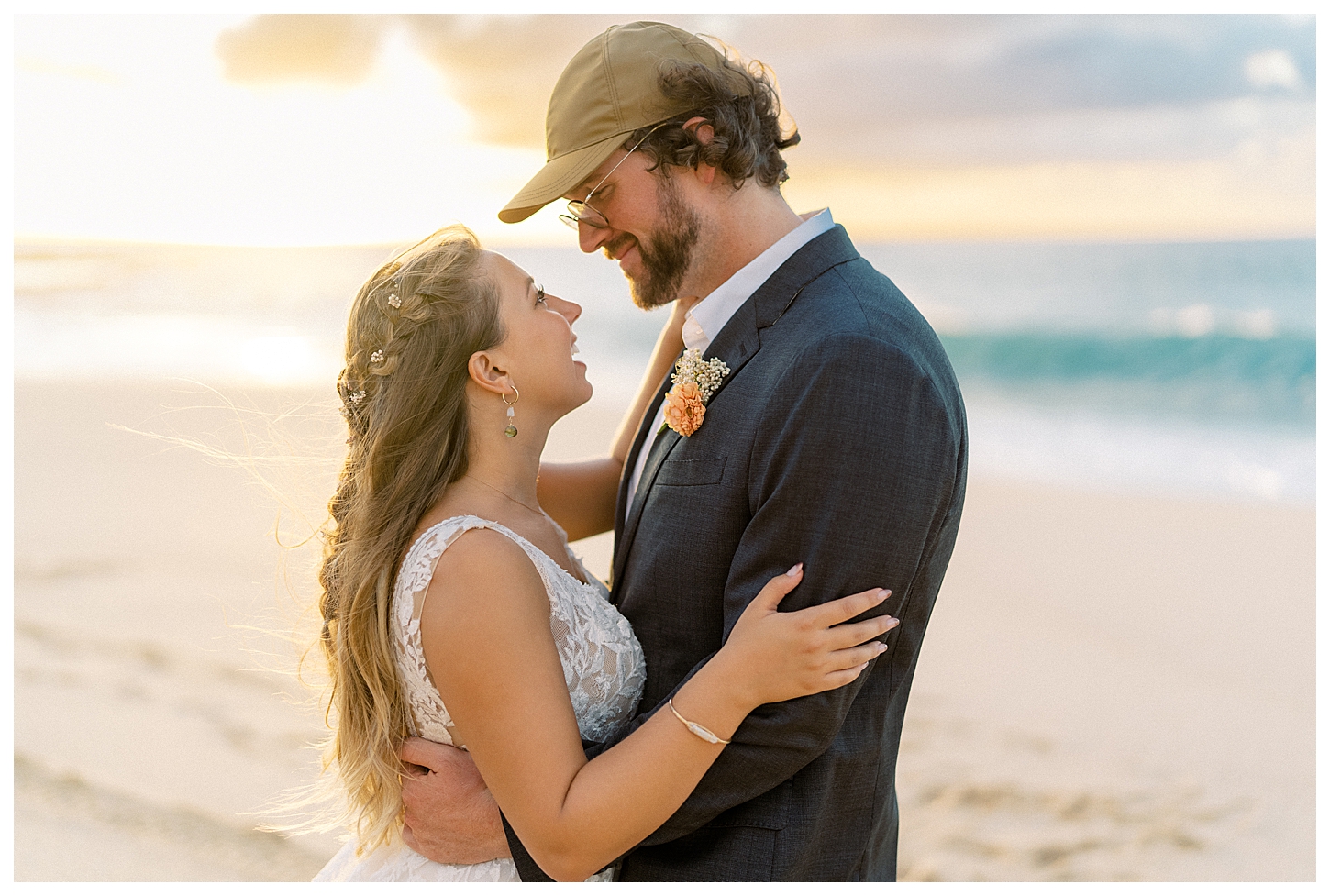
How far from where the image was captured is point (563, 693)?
6.80 ft

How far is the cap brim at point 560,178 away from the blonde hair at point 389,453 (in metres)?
0.24

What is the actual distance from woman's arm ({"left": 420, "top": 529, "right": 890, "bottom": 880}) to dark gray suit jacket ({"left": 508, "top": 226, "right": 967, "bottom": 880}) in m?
0.08

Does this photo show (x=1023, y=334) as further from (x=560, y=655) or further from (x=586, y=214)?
(x=560, y=655)

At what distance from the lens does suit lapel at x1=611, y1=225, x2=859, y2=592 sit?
226 cm

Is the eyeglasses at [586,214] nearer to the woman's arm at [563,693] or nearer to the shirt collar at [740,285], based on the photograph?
the shirt collar at [740,285]

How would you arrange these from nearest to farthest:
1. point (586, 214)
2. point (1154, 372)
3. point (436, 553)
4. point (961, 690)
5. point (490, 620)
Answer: point (490, 620)
point (436, 553)
point (586, 214)
point (961, 690)
point (1154, 372)

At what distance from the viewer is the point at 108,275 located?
1788 cm

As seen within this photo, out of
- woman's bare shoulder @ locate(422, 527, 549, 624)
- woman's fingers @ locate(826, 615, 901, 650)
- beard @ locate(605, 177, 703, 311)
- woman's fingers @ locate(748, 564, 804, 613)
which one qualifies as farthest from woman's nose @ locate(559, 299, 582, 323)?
woman's fingers @ locate(826, 615, 901, 650)

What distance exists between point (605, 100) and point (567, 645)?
144 cm

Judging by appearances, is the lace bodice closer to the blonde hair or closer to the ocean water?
the blonde hair

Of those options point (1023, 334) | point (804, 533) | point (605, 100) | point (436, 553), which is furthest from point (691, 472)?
point (1023, 334)

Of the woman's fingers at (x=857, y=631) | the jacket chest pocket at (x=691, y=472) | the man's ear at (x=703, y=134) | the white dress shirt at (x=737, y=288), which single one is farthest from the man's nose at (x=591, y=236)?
the woman's fingers at (x=857, y=631)

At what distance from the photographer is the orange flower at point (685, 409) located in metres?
2.23

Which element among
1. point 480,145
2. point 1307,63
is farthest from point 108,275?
point 1307,63
